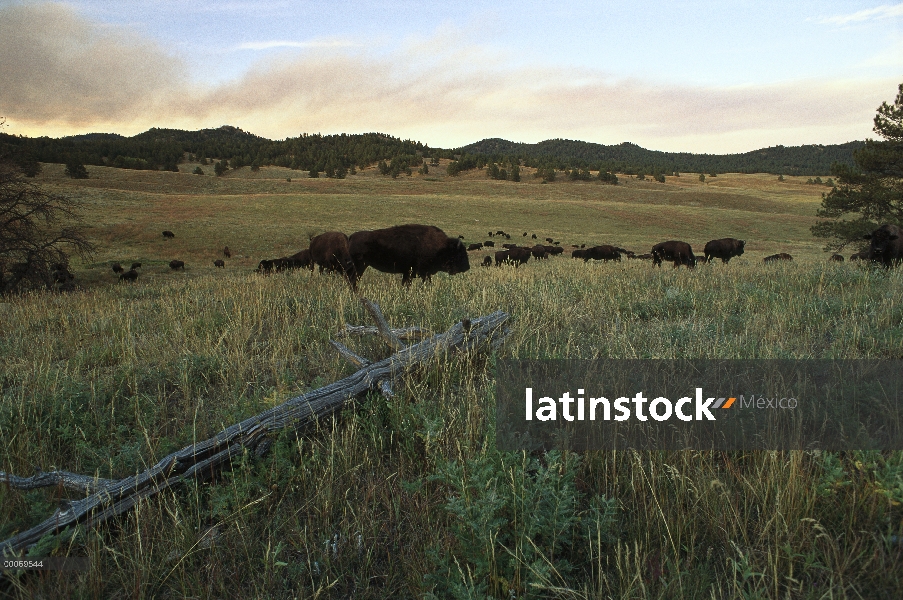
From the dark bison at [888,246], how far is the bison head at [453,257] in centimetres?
1139

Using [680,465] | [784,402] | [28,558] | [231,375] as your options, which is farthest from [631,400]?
[231,375]

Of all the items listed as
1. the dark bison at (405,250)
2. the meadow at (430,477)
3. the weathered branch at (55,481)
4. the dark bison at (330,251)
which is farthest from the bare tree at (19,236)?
the weathered branch at (55,481)

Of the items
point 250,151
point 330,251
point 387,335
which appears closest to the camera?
point 387,335

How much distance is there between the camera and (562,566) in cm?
202

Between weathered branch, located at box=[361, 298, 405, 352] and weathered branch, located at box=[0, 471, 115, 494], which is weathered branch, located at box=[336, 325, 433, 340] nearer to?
weathered branch, located at box=[361, 298, 405, 352]

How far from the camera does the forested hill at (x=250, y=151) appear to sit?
10481cm

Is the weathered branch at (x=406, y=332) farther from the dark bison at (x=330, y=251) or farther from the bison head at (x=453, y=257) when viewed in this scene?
the dark bison at (x=330, y=251)

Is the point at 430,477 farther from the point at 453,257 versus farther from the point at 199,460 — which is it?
the point at 453,257

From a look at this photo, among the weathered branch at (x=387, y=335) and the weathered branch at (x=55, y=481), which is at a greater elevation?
A: the weathered branch at (x=387, y=335)

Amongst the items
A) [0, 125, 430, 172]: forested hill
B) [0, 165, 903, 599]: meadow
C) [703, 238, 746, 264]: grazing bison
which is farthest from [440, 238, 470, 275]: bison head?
[0, 125, 430, 172]: forested hill

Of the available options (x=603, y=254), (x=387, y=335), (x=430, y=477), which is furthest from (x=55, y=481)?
(x=603, y=254)

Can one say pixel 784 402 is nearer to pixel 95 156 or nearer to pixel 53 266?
pixel 53 266

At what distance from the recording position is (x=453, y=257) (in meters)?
12.6

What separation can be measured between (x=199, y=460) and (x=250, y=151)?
164 metres
